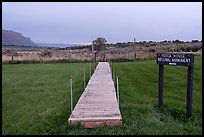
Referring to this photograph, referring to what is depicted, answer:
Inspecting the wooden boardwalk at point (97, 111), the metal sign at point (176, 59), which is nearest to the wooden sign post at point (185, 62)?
the metal sign at point (176, 59)

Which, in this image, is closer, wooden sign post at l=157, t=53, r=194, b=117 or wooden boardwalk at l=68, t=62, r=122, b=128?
wooden boardwalk at l=68, t=62, r=122, b=128

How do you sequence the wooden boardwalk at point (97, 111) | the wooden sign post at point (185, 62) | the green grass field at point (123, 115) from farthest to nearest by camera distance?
the wooden sign post at point (185, 62), the wooden boardwalk at point (97, 111), the green grass field at point (123, 115)

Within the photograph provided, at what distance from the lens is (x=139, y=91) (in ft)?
36.9

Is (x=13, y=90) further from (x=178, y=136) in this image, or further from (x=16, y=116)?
(x=178, y=136)

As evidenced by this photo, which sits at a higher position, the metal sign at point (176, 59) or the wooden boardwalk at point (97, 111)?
the metal sign at point (176, 59)

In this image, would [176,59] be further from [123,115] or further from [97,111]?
[97,111]

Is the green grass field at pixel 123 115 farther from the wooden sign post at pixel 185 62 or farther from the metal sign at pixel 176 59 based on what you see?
the metal sign at pixel 176 59

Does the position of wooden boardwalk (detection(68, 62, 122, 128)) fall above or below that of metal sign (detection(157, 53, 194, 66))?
below

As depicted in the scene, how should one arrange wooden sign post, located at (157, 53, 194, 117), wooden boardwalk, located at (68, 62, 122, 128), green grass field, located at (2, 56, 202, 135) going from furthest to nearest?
1. wooden sign post, located at (157, 53, 194, 117)
2. wooden boardwalk, located at (68, 62, 122, 128)
3. green grass field, located at (2, 56, 202, 135)

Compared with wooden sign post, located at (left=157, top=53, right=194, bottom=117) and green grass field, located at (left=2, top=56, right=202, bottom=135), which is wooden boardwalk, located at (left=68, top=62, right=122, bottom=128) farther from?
wooden sign post, located at (left=157, top=53, right=194, bottom=117)

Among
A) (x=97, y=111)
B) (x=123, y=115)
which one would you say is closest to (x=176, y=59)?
(x=123, y=115)

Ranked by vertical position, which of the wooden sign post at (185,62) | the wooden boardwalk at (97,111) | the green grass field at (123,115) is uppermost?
the wooden sign post at (185,62)

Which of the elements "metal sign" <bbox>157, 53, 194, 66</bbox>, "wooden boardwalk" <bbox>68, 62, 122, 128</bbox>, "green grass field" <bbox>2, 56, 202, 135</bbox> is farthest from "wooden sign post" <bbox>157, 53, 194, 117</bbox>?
"wooden boardwalk" <bbox>68, 62, 122, 128</bbox>

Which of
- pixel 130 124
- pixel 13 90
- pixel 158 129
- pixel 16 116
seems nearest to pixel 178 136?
pixel 158 129
